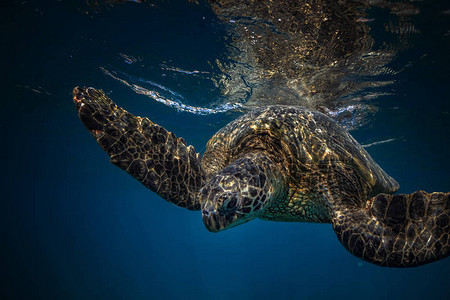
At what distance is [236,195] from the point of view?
2.26m

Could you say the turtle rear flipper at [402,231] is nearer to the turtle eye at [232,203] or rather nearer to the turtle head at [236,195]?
the turtle head at [236,195]

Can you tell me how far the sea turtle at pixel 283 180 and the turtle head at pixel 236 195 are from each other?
11 millimetres

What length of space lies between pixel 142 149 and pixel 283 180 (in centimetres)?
216

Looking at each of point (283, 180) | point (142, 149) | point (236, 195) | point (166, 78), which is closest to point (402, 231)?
point (283, 180)

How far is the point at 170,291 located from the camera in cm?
4362

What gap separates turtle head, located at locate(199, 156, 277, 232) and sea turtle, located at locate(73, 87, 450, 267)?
1cm

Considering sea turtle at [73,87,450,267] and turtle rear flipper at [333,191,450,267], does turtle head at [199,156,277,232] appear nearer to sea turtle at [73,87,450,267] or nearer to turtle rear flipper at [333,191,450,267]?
sea turtle at [73,87,450,267]

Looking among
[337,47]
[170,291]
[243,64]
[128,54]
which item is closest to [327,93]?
[337,47]

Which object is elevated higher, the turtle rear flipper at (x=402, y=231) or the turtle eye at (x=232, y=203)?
the turtle rear flipper at (x=402, y=231)

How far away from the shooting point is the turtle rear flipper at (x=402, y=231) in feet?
6.98

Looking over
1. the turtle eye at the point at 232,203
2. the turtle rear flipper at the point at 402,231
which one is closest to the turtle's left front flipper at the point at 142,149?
the turtle eye at the point at 232,203

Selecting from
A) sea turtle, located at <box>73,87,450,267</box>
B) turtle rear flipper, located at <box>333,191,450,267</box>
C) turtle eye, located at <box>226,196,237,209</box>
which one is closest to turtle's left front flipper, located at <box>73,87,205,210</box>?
sea turtle, located at <box>73,87,450,267</box>

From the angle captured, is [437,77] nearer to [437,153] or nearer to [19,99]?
[437,153]

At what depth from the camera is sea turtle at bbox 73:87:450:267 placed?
2217 millimetres
